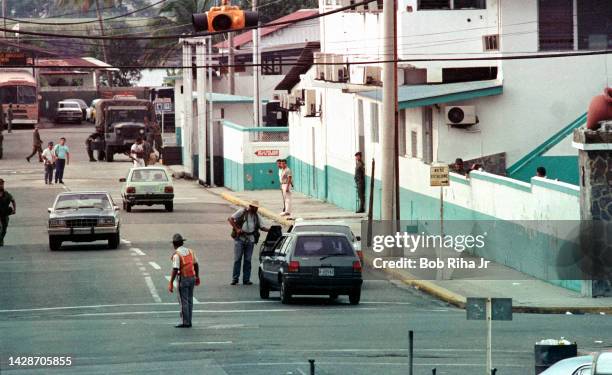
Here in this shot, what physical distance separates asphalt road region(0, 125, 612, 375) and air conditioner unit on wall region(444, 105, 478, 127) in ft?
21.7

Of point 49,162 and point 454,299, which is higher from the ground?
point 49,162

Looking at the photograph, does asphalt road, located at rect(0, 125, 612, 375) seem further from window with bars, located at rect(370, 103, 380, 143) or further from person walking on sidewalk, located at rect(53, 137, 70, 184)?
person walking on sidewalk, located at rect(53, 137, 70, 184)

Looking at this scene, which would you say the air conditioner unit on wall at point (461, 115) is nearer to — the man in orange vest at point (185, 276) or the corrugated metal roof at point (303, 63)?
the man in orange vest at point (185, 276)

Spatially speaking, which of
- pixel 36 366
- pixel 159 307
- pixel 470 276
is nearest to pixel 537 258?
pixel 470 276

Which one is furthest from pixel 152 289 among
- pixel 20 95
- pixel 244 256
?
pixel 20 95

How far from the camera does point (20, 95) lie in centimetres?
10212

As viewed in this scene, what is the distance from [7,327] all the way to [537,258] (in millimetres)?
11802

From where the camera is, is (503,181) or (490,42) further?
(490,42)

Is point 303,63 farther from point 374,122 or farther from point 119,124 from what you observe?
point 119,124

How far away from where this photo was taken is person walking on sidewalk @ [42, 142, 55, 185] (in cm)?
6219

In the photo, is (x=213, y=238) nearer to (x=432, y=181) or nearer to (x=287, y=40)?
(x=432, y=181)

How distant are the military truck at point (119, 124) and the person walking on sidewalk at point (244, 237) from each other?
47.4m

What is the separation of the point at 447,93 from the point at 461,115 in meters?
1.01

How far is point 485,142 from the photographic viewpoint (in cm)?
3981
